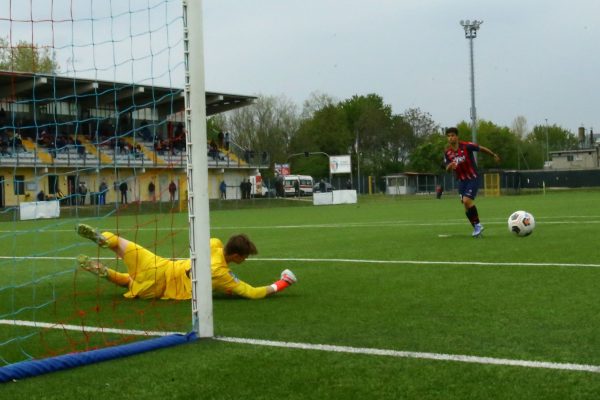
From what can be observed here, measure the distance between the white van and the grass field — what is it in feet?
208

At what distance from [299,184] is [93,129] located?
65.5 meters

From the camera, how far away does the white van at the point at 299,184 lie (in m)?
74.8

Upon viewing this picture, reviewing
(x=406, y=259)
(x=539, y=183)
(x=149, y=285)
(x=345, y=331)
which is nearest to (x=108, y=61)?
(x=149, y=285)

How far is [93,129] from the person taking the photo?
868 cm

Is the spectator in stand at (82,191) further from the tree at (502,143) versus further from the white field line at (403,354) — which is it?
the tree at (502,143)

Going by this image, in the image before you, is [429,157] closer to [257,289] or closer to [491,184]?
[491,184]

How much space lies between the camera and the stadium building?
7.42 meters

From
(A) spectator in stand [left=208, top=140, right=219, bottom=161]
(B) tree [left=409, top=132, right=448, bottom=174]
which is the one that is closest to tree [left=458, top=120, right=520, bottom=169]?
(B) tree [left=409, top=132, right=448, bottom=174]

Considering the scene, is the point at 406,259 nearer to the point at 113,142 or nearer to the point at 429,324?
the point at 113,142

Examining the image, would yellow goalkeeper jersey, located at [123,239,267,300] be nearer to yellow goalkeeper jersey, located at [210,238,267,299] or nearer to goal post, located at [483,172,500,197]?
yellow goalkeeper jersey, located at [210,238,267,299]

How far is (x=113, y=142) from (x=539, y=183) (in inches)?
2584

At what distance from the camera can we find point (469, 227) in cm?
1788

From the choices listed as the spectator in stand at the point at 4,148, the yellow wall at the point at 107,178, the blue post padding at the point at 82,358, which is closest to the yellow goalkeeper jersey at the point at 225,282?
the blue post padding at the point at 82,358

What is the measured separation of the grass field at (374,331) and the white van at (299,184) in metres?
63.5
